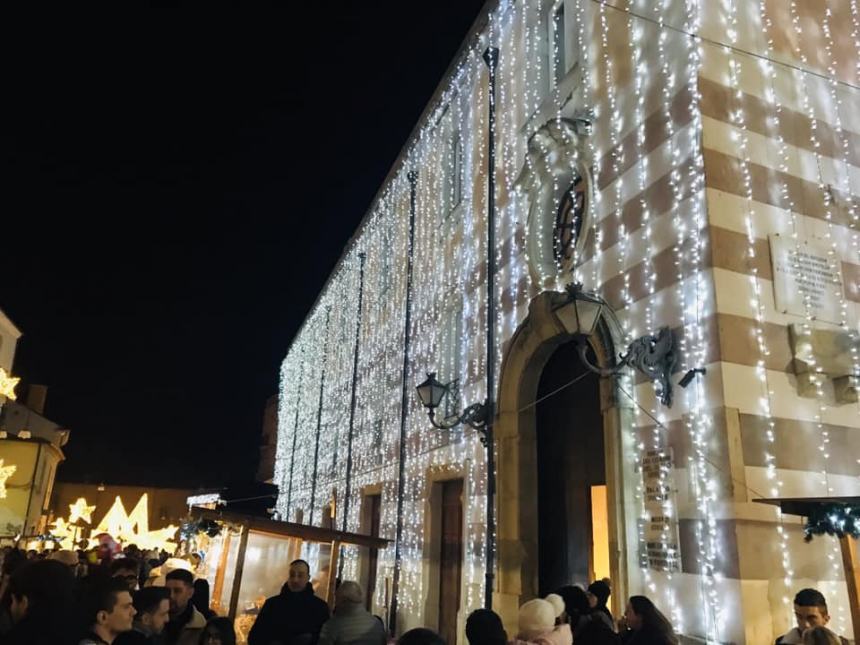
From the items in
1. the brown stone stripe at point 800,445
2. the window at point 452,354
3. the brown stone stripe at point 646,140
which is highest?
the brown stone stripe at point 646,140

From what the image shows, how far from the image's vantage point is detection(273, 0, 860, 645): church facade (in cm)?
630

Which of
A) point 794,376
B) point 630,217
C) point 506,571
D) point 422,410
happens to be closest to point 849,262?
point 794,376

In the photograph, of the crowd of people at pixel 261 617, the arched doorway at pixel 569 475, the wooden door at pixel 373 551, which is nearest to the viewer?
the crowd of people at pixel 261 617

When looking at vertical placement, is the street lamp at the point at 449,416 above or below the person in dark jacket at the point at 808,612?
above

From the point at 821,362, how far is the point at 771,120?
108 inches

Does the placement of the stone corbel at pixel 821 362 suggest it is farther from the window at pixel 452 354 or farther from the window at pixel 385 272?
the window at pixel 385 272

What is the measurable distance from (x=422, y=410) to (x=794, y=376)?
913 centimetres

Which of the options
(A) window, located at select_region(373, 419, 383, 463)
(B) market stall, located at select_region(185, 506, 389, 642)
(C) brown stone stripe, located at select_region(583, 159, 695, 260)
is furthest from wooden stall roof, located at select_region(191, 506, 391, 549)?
(A) window, located at select_region(373, 419, 383, 463)

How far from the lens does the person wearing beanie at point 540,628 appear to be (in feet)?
13.7

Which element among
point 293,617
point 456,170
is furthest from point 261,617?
point 456,170

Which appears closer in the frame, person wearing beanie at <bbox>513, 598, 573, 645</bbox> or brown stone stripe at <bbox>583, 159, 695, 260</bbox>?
person wearing beanie at <bbox>513, 598, 573, 645</bbox>

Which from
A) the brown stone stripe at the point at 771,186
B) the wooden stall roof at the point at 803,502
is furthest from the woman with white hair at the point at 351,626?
the brown stone stripe at the point at 771,186

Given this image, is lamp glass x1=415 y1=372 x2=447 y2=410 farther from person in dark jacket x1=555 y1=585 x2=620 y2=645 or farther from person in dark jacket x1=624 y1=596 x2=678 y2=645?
person in dark jacket x1=624 y1=596 x2=678 y2=645

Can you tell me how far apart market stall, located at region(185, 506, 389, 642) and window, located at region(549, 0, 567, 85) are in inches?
299
